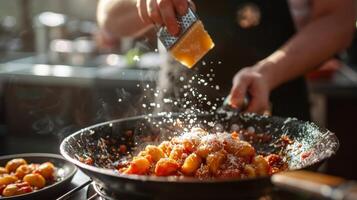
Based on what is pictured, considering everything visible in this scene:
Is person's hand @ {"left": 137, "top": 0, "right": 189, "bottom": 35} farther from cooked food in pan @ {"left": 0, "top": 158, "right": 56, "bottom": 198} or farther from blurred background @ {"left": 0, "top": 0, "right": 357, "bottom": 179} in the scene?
blurred background @ {"left": 0, "top": 0, "right": 357, "bottom": 179}

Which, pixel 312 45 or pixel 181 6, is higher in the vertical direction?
pixel 181 6

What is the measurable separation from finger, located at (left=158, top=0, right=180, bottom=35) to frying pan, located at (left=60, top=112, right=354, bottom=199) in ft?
1.04

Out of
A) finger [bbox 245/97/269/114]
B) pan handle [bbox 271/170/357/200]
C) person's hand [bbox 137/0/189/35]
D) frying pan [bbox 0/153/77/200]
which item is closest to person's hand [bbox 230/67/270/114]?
finger [bbox 245/97/269/114]

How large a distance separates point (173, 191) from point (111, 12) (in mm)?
1426

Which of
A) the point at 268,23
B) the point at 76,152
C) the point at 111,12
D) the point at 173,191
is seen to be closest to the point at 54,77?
the point at 111,12

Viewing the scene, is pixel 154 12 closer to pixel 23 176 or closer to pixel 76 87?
pixel 23 176

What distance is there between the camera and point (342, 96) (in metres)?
3.20

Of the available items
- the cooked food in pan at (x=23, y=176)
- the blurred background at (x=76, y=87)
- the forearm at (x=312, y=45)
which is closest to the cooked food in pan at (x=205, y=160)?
the cooked food in pan at (x=23, y=176)

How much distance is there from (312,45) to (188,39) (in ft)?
3.06

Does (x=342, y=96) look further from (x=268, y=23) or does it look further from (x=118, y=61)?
(x=118, y=61)

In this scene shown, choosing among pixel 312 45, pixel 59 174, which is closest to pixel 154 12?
pixel 59 174

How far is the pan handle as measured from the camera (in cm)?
72

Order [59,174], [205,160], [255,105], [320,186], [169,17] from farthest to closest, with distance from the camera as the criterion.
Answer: [255,105], [59,174], [169,17], [205,160], [320,186]

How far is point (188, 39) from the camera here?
4.45 feet
